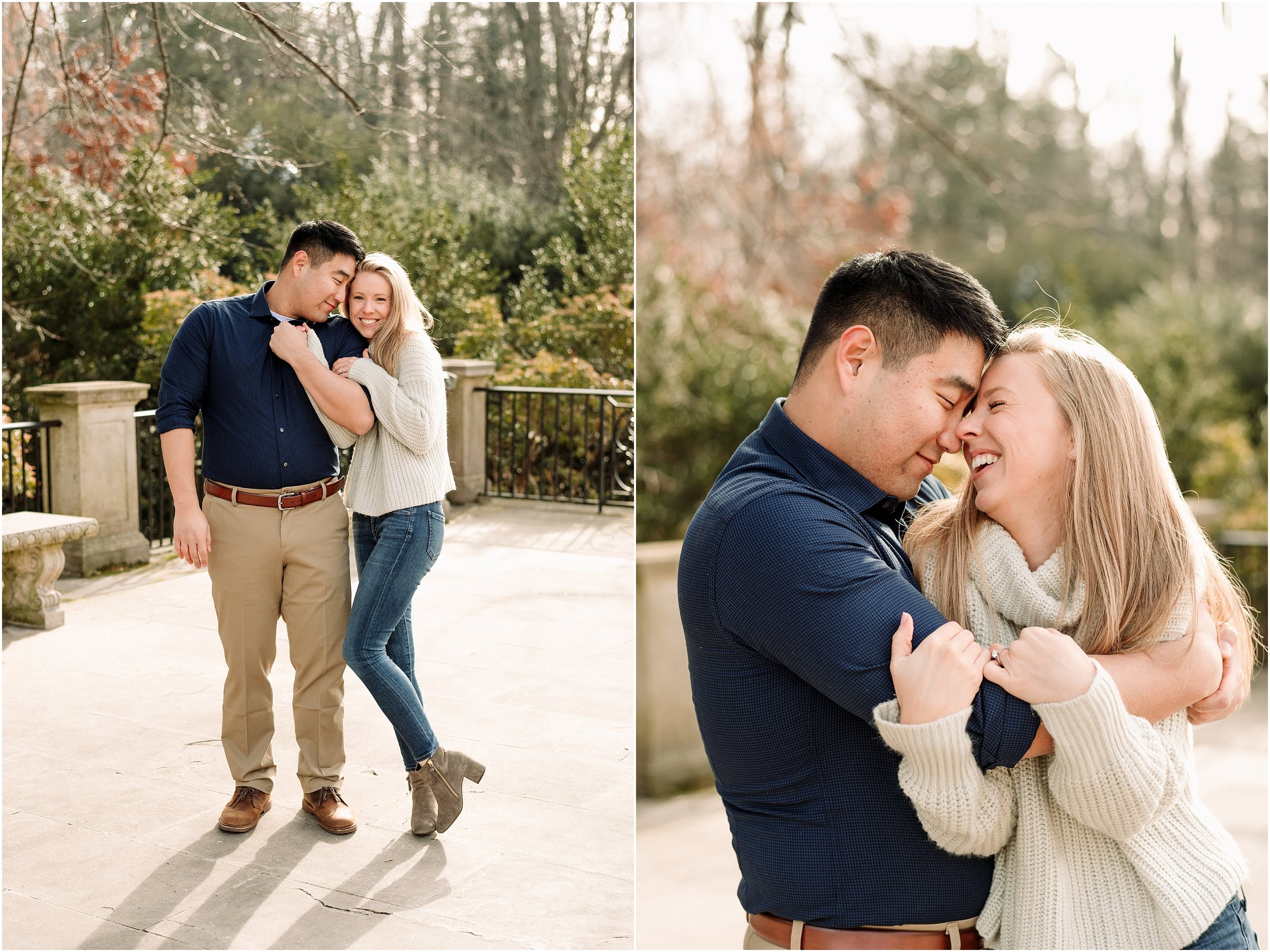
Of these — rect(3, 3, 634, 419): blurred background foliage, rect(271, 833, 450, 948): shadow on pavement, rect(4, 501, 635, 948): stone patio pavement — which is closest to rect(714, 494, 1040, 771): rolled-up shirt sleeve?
rect(4, 501, 635, 948): stone patio pavement

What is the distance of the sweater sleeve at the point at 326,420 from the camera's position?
302 cm

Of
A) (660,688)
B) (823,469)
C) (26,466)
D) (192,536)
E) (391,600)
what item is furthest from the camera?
(26,466)

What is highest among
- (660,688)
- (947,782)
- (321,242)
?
(321,242)

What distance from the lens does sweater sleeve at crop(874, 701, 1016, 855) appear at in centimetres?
136

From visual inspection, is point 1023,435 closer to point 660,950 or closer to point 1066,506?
point 1066,506

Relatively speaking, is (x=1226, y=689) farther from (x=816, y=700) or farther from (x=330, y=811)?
(x=330, y=811)

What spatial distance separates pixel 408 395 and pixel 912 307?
5.52 feet

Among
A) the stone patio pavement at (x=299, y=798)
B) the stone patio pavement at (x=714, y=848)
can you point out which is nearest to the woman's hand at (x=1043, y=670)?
the stone patio pavement at (x=299, y=798)

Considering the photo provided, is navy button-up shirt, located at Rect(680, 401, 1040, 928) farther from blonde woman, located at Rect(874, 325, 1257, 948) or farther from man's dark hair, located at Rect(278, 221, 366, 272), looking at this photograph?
man's dark hair, located at Rect(278, 221, 366, 272)

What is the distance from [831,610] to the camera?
4.66 ft

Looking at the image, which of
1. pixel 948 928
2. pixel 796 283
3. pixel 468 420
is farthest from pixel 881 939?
pixel 796 283

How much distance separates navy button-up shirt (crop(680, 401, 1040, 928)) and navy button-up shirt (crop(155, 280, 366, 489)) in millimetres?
1744

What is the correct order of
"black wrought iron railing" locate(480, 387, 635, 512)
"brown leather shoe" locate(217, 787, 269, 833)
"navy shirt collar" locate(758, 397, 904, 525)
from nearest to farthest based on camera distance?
"navy shirt collar" locate(758, 397, 904, 525) < "brown leather shoe" locate(217, 787, 269, 833) < "black wrought iron railing" locate(480, 387, 635, 512)

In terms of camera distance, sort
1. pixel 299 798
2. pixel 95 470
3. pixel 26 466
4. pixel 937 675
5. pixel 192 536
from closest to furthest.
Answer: pixel 937 675 → pixel 192 536 → pixel 299 798 → pixel 95 470 → pixel 26 466
